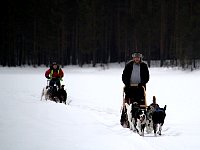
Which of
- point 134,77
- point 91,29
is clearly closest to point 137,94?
point 134,77

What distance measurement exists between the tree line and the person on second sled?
35046 millimetres

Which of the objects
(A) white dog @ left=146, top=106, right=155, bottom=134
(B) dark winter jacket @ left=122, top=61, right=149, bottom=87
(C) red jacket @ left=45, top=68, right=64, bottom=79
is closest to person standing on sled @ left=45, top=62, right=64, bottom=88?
(C) red jacket @ left=45, top=68, right=64, bottom=79

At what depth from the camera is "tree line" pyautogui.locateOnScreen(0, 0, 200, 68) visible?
50188mm

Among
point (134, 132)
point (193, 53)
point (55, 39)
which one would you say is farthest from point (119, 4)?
point (134, 132)

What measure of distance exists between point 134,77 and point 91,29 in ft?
138

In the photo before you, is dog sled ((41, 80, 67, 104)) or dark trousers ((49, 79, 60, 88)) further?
dark trousers ((49, 79, 60, 88))

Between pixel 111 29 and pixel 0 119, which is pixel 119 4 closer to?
pixel 111 29

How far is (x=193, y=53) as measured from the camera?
4291 centimetres

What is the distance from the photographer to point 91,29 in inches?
2050

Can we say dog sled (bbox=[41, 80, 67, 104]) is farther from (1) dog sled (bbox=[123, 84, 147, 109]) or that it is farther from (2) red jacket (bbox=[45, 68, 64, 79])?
(1) dog sled (bbox=[123, 84, 147, 109])

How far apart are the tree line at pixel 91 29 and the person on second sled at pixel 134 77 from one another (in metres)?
35.0

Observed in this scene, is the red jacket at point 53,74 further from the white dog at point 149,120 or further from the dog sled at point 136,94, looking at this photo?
the white dog at point 149,120

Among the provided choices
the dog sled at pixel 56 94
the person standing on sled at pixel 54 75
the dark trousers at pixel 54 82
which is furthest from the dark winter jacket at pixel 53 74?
the dog sled at pixel 56 94

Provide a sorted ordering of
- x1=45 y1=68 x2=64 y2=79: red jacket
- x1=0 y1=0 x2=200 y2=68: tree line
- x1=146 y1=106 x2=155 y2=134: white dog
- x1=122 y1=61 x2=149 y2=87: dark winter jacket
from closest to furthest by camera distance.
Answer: x1=146 y1=106 x2=155 y2=134: white dog, x1=122 y1=61 x2=149 y2=87: dark winter jacket, x1=45 y1=68 x2=64 y2=79: red jacket, x1=0 y1=0 x2=200 y2=68: tree line
